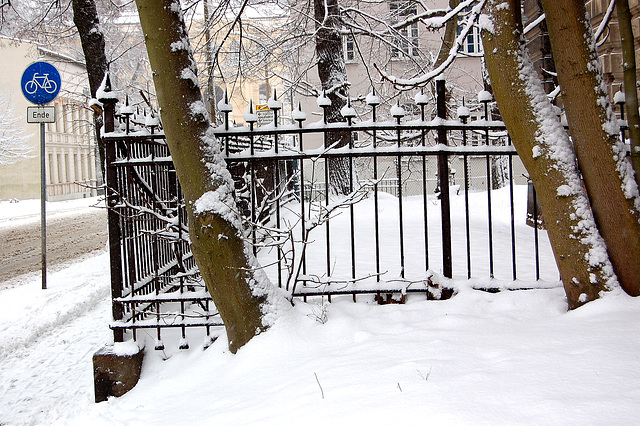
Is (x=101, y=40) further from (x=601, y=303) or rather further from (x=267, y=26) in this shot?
A: (x=601, y=303)

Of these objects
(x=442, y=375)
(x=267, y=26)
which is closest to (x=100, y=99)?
(x=442, y=375)

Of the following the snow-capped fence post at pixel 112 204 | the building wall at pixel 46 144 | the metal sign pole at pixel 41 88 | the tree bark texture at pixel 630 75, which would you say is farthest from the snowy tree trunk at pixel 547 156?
the building wall at pixel 46 144

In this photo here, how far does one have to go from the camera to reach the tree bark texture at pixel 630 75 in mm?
3314

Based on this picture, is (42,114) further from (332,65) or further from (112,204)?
(332,65)

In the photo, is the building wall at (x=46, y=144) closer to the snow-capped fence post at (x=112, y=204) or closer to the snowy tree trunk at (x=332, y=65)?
the snowy tree trunk at (x=332, y=65)

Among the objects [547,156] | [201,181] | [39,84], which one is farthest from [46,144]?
[547,156]

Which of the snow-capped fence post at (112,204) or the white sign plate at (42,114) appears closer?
the snow-capped fence post at (112,204)

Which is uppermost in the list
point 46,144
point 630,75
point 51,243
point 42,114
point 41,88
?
point 46,144

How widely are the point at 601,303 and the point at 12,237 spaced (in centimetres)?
1437

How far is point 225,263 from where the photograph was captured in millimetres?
3395

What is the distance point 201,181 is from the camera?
3412 millimetres

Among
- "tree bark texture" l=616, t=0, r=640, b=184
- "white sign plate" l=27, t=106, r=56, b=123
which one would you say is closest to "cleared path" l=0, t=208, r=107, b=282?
"white sign plate" l=27, t=106, r=56, b=123

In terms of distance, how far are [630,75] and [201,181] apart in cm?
281

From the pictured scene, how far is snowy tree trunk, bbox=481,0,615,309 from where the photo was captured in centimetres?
326
